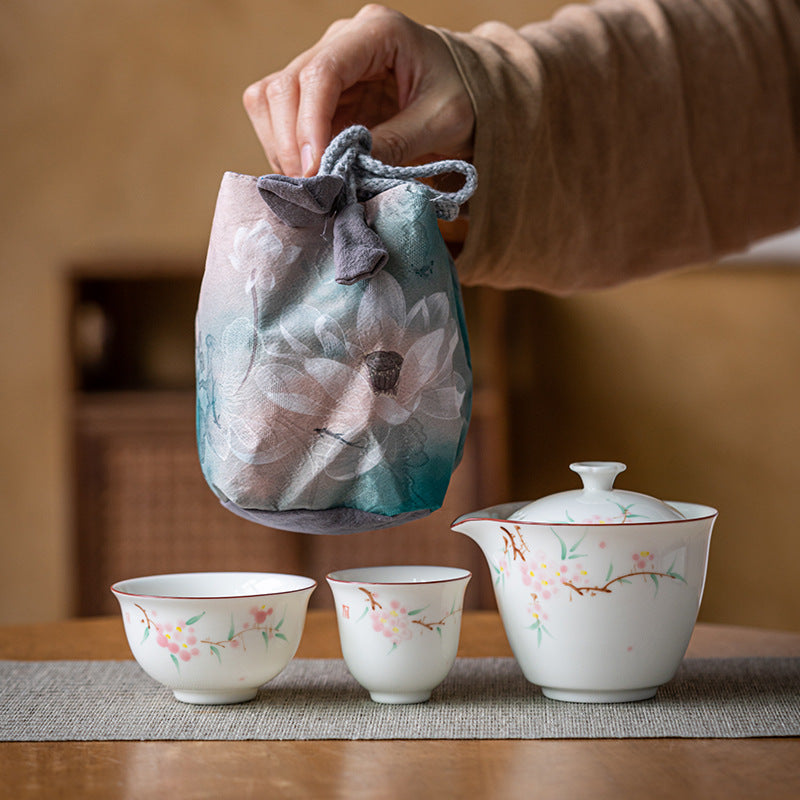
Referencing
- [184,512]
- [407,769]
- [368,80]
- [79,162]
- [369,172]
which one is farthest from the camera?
[79,162]

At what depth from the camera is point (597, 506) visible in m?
0.71

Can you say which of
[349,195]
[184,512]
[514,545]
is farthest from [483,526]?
[184,512]

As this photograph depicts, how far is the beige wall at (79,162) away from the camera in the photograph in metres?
2.48

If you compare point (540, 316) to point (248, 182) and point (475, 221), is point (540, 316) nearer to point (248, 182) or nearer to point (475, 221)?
point (475, 221)

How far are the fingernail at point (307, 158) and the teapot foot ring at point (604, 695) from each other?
0.41 metres

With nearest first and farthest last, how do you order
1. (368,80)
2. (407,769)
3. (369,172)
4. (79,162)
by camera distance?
(407,769)
(369,172)
(368,80)
(79,162)

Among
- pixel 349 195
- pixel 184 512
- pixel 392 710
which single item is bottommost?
pixel 184 512

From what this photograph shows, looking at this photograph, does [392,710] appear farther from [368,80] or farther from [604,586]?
[368,80]

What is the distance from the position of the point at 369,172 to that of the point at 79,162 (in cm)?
202

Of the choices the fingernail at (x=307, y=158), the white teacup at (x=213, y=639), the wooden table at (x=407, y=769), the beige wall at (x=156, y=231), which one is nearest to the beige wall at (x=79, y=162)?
the beige wall at (x=156, y=231)

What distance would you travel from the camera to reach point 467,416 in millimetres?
707

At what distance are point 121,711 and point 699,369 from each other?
1.92 metres

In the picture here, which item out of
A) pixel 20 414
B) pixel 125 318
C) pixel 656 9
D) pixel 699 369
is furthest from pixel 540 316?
pixel 656 9

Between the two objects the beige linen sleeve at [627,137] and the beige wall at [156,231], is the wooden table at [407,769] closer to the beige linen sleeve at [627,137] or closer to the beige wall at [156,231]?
the beige linen sleeve at [627,137]
